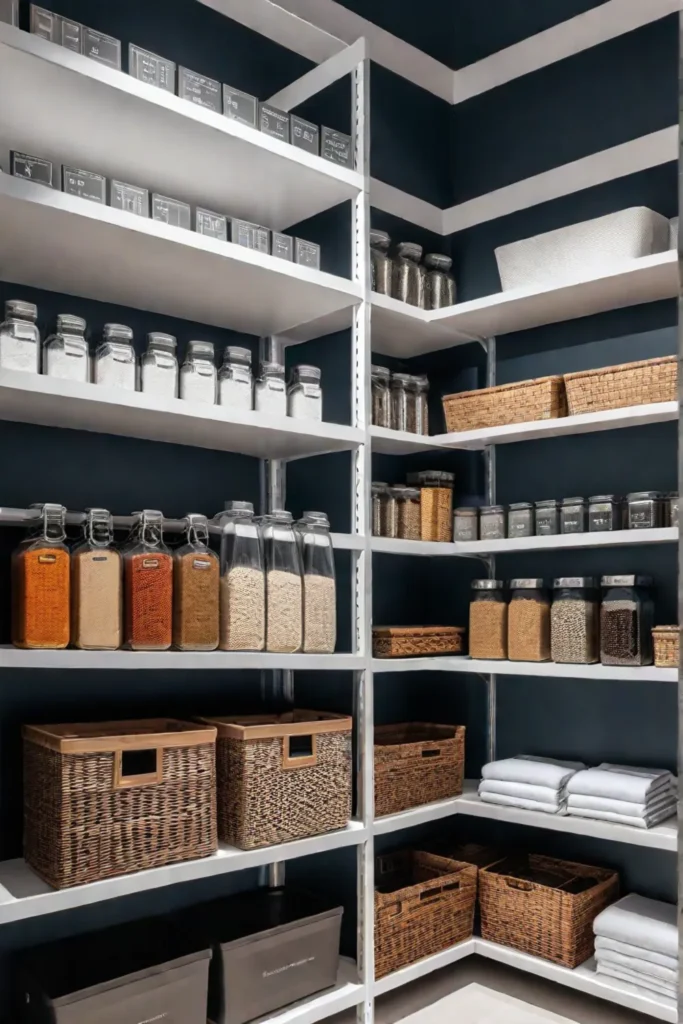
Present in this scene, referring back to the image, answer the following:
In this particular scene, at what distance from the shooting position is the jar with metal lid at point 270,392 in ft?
7.41

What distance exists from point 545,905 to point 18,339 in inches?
78.2

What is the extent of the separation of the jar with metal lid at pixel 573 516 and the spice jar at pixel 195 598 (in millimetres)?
1046

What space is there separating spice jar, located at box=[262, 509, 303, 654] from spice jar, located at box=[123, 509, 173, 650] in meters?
0.28

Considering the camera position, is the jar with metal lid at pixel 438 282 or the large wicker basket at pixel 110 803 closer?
the large wicker basket at pixel 110 803

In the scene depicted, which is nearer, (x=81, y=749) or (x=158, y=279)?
(x=81, y=749)

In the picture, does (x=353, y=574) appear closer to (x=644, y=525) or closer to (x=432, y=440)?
(x=432, y=440)

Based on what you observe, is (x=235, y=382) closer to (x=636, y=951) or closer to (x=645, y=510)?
(x=645, y=510)

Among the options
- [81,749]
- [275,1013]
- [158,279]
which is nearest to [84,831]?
[81,749]

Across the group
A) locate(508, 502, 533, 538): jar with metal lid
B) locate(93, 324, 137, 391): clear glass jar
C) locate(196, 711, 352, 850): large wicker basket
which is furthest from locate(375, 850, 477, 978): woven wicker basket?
locate(93, 324, 137, 391): clear glass jar

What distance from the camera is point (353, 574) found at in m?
2.42

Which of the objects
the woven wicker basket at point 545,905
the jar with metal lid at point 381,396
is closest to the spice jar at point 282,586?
the jar with metal lid at point 381,396

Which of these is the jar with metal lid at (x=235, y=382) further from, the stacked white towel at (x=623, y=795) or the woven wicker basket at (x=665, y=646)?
the stacked white towel at (x=623, y=795)

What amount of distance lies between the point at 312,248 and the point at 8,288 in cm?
76

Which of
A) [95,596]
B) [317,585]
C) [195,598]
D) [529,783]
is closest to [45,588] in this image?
[95,596]
